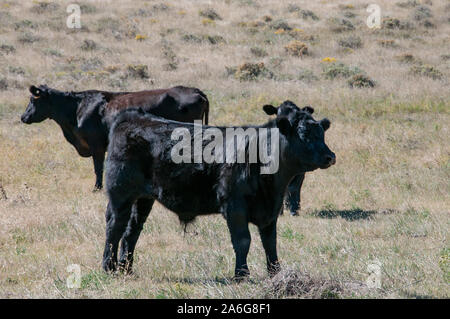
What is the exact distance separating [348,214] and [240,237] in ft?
15.6

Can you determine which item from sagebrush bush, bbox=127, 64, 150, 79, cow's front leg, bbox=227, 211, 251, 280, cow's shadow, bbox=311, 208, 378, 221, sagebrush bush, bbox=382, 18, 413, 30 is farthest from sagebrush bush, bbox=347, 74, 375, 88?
cow's front leg, bbox=227, 211, 251, 280

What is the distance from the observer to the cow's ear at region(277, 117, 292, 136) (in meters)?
6.61

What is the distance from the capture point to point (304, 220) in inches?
412

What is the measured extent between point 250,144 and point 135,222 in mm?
1704

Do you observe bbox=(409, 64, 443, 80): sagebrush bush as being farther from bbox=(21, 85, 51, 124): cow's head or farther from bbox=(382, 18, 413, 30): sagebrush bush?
bbox=(21, 85, 51, 124): cow's head

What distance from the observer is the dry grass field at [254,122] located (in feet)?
23.0

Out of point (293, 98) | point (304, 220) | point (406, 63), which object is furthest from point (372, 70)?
point (304, 220)

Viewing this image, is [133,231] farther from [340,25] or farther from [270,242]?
[340,25]

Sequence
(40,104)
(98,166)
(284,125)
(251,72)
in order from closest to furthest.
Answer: (284,125) → (98,166) → (40,104) → (251,72)

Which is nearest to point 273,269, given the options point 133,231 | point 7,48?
point 133,231

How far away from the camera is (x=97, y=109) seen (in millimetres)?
13727

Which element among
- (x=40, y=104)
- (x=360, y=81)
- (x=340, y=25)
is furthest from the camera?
(x=340, y=25)

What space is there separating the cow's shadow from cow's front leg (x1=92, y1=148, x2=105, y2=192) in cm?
461

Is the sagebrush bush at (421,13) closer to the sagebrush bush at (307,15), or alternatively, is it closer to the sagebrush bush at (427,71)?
the sagebrush bush at (307,15)
